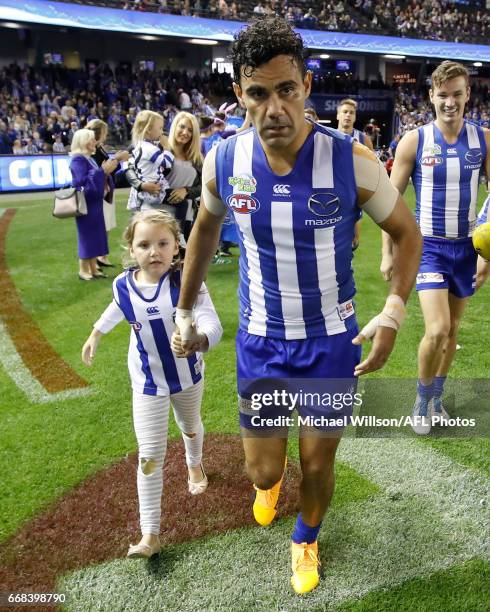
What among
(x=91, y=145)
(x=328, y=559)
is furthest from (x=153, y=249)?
(x=91, y=145)

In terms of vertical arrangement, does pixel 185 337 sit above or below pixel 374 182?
below

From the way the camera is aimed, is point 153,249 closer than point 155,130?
Yes

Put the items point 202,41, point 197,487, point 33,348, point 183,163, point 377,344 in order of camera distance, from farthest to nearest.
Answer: point 202,41 → point 183,163 → point 33,348 → point 197,487 → point 377,344

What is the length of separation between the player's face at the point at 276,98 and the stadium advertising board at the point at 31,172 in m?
12.9

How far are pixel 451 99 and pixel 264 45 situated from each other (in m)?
2.01

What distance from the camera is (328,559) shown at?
2.73m

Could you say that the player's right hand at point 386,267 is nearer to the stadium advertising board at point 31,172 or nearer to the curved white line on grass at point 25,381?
the curved white line on grass at point 25,381

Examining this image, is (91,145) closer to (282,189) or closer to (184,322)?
(184,322)

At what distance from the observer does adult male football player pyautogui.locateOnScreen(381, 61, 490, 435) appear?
3.66m

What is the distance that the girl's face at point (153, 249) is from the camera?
105 inches

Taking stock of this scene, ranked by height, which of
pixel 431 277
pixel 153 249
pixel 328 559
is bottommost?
pixel 328 559

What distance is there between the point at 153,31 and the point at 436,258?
73.2 ft

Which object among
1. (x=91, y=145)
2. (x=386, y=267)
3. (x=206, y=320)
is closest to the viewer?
(x=206, y=320)

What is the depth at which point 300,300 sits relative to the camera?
2307 mm
